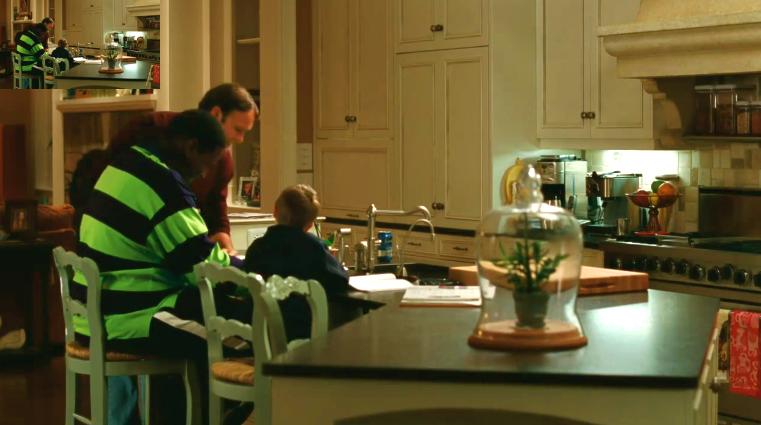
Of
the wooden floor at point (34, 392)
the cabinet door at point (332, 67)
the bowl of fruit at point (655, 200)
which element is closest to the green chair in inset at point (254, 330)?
the wooden floor at point (34, 392)

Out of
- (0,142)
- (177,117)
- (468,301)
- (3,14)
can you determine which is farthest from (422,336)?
(0,142)

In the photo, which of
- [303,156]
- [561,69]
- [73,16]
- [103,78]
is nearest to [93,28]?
[73,16]

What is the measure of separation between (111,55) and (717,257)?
14.8 ft

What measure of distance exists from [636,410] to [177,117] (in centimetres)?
222

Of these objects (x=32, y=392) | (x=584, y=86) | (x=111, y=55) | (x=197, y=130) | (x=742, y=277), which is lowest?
(x=32, y=392)

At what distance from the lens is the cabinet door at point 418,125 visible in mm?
6578

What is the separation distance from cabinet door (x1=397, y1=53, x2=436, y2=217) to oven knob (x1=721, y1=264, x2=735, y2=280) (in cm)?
193

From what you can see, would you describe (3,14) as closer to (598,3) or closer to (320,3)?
(320,3)

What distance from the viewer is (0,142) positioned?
8961 millimetres

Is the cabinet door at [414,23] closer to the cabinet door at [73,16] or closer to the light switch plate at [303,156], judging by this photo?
the light switch plate at [303,156]

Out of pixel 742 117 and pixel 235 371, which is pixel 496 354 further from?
pixel 742 117

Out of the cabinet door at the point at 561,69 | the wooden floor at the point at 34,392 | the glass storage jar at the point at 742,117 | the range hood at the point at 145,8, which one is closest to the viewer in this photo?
the glass storage jar at the point at 742,117

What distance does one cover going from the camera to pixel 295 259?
4.14m

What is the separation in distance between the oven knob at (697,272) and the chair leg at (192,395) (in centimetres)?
234
